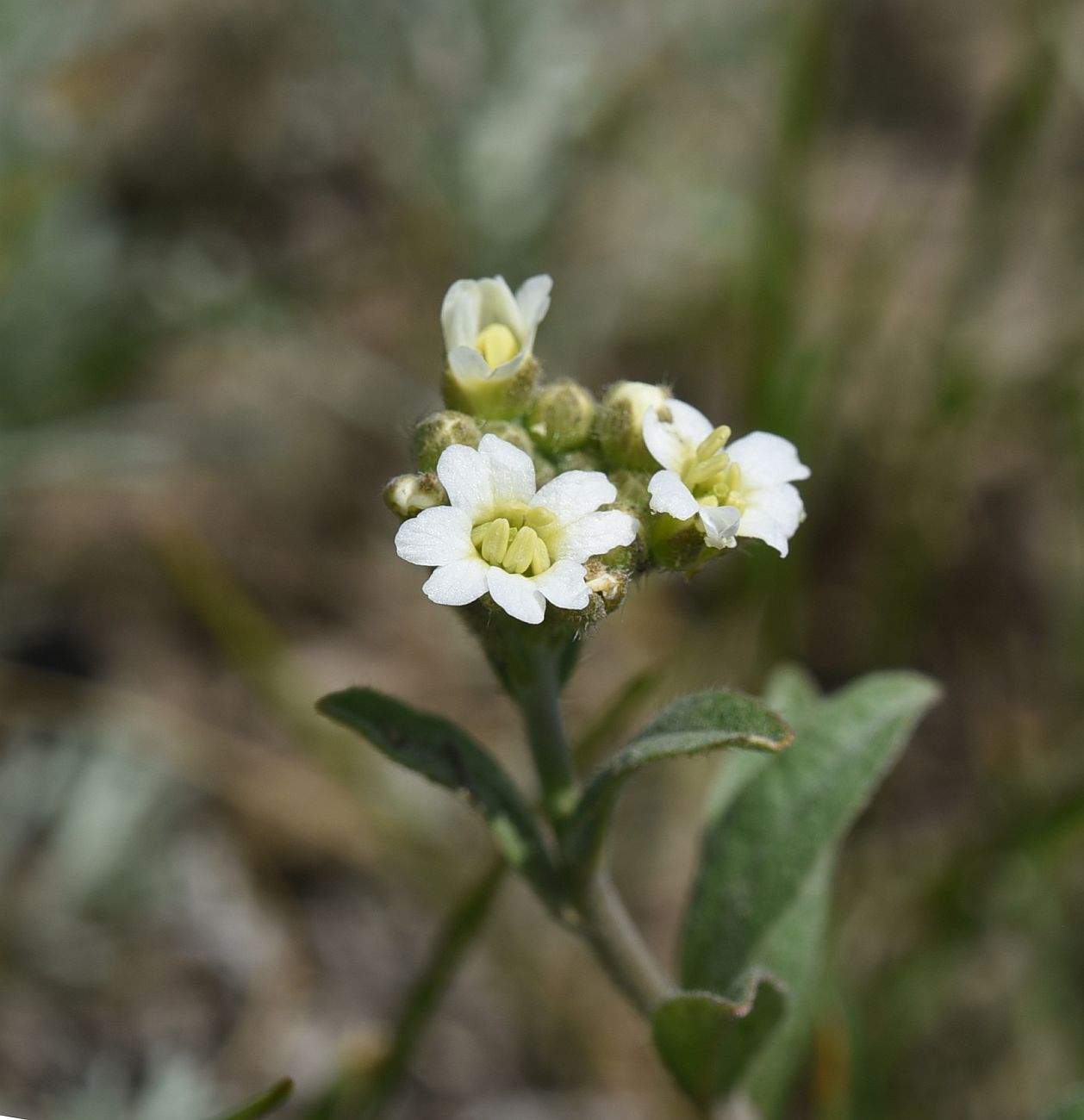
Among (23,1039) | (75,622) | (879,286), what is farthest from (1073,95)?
(23,1039)

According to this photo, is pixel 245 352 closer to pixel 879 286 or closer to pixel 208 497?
pixel 208 497

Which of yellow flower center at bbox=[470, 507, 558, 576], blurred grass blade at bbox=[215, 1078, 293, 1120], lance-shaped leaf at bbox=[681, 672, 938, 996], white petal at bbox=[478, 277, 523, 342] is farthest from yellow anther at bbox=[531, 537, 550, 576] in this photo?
blurred grass blade at bbox=[215, 1078, 293, 1120]

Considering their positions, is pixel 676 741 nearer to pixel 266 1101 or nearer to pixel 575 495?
pixel 575 495

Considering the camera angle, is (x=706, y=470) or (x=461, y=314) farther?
(x=461, y=314)

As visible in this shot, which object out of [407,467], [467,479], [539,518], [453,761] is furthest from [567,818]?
[407,467]

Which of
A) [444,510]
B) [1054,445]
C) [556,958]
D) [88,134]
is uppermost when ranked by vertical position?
[444,510]

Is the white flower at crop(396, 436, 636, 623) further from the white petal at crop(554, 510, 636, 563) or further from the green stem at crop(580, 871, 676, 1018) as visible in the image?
the green stem at crop(580, 871, 676, 1018)
